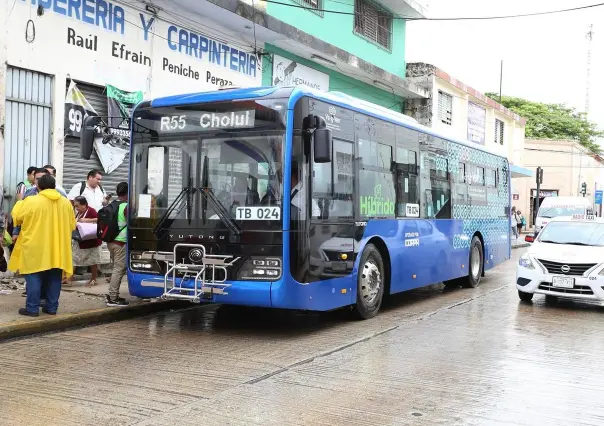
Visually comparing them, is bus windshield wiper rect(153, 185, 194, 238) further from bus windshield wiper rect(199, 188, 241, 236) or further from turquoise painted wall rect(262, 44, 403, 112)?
turquoise painted wall rect(262, 44, 403, 112)

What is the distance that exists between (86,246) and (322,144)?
5263 mm

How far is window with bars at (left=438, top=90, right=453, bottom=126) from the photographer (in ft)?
84.0

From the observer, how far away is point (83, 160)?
40.3 feet

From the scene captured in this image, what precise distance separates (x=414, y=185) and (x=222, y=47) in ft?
22.2

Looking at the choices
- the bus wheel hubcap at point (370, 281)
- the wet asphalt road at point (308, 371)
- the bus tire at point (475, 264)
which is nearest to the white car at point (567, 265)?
the wet asphalt road at point (308, 371)

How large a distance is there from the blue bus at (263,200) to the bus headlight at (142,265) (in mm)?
16

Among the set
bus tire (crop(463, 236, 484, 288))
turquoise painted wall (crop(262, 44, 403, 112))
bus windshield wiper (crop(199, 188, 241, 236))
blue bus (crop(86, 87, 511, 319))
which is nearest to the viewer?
blue bus (crop(86, 87, 511, 319))

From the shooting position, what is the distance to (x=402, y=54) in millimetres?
24547

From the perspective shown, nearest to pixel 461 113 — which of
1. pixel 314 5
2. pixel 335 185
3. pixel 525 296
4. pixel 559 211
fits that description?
pixel 559 211

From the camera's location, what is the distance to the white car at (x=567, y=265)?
408 inches

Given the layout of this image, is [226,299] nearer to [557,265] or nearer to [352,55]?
[557,265]

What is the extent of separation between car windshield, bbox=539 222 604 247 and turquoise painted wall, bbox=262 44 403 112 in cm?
802

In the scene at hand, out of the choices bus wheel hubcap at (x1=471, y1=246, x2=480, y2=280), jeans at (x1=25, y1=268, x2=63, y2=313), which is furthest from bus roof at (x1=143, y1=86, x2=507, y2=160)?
bus wheel hubcap at (x1=471, y1=246, x2=480, y2=280)

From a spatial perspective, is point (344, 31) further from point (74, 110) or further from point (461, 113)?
point (74, 110)
